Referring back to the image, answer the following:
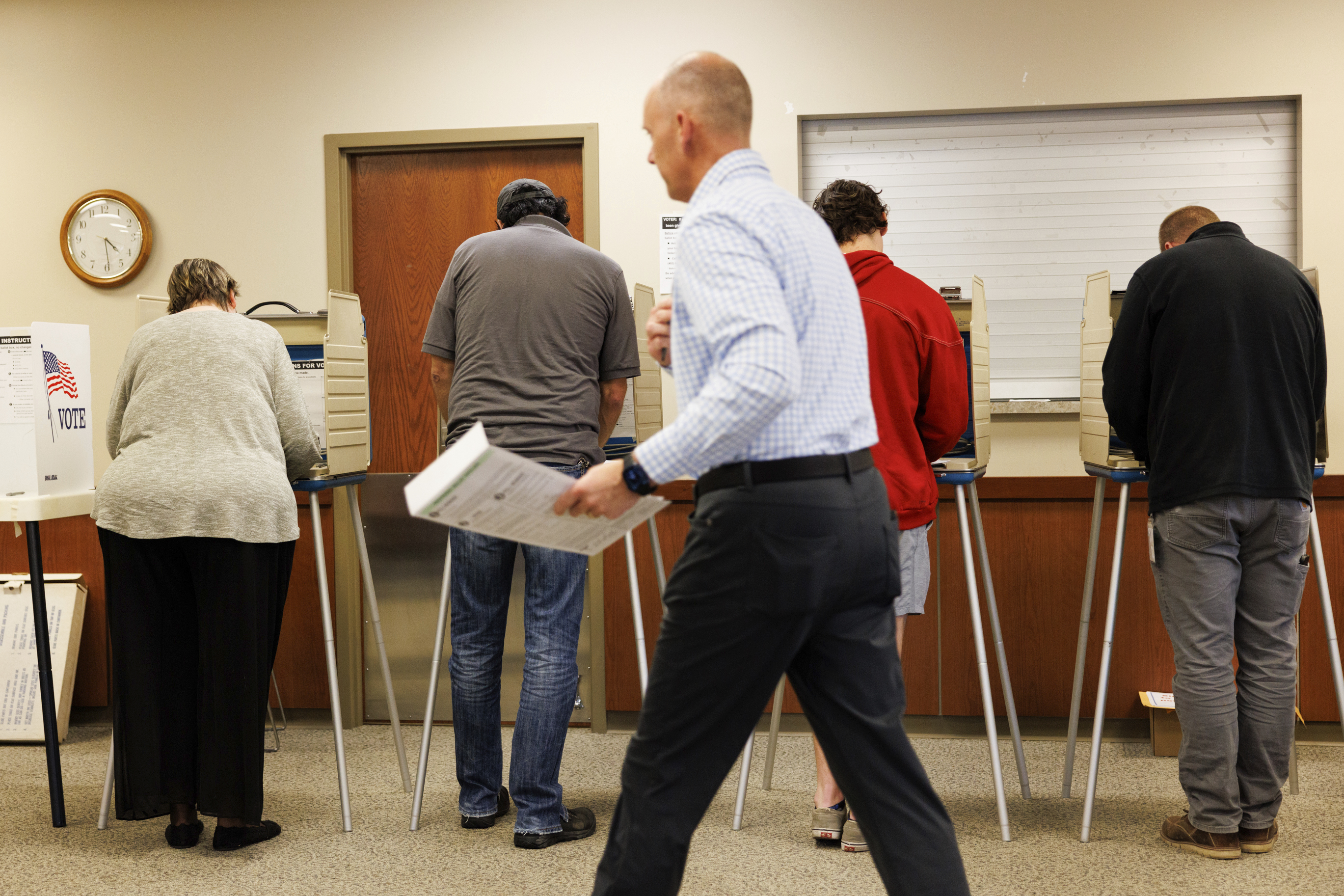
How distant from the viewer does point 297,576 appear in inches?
149

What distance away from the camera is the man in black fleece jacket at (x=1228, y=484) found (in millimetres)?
2365

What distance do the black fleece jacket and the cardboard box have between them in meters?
1.11

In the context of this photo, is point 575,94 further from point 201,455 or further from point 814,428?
point 814,428

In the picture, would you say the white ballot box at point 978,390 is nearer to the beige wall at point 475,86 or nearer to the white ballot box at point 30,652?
the beige wall at point 475,86

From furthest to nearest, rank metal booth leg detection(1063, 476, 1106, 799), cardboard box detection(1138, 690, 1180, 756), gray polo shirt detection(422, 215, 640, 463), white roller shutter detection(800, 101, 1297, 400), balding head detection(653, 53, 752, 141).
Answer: white roller shutter detection(800, 101, 1297, 400) → cardboard box detection(1138, 690, 1180, 756) → metal booth leg detection(1063, 476, 1106, 799) → gray polo shirt detection(422, 215, 640, 463) → balding head detection(653, 53, 752, 141)

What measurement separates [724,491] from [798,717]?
8.07 feet

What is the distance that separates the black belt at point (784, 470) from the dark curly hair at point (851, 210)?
1264 millimetres

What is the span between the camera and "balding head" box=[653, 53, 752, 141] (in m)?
1.42

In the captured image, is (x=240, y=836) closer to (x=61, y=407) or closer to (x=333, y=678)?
(x=333, y=678)

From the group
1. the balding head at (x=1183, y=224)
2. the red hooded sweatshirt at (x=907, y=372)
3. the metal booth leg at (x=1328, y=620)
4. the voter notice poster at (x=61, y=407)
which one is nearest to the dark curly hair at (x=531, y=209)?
the red hooded sweatshirt at (x=907, y=372)

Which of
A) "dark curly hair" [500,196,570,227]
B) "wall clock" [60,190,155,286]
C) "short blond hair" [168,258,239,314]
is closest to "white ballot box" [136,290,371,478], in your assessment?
"short blond hair" [168,258,239,314]

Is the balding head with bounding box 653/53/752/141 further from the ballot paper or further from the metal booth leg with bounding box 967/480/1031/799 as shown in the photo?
the metal booth leg with bounding box 967/480/1031/799

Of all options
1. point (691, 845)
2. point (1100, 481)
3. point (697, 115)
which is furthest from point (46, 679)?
point (1100, 481)

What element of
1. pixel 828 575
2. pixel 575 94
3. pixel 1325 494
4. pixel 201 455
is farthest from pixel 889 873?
pixel 575 94
